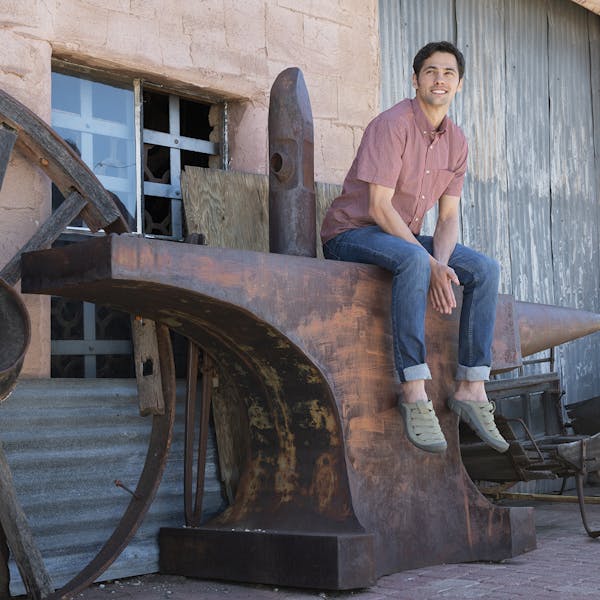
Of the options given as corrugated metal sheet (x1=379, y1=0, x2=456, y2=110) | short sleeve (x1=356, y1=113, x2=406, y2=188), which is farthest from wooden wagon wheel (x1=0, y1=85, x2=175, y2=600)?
corrugated metal sheet (x1=379, y1=0, x2=456, y2=110)

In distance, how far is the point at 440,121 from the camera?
5.02m

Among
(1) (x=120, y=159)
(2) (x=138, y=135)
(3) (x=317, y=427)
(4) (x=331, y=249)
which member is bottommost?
(3) (x=317, y=427)

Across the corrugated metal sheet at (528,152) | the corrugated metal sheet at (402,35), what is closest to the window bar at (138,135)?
the corrugated metal sheet at (402,35)

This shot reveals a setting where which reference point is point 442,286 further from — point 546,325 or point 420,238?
point 546,325

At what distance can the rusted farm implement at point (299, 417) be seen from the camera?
168 inches

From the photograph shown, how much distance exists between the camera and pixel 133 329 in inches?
192

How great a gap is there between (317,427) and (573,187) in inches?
199

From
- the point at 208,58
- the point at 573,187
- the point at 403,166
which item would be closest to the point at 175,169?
the point at 208,58

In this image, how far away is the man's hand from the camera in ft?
15.3

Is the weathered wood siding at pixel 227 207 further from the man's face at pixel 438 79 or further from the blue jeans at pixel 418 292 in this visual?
the man's face at pixel 438 79

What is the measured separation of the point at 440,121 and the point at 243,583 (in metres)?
2.25

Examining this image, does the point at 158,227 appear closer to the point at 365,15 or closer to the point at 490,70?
the point at 365,15

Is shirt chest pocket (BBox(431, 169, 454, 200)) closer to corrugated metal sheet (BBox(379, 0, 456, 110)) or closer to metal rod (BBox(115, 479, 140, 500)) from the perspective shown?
corrugated metal sheet (BBox(379, 0, 456, 110))

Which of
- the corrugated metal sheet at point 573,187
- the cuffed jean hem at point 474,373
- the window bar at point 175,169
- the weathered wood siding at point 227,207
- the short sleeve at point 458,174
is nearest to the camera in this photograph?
the cuffed jean hem at point 474,373
